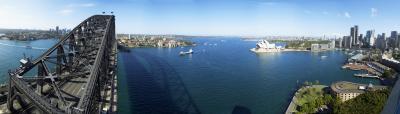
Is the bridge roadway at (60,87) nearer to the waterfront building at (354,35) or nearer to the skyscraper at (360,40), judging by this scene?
the waterfront building at (354,35)

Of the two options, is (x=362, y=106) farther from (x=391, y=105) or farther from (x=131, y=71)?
(x=131, y=71)

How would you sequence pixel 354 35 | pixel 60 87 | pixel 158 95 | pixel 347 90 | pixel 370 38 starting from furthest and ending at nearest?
pixel 370 38 → pixel 354 35 → pixel 347 90 → pixel 158 95 → pixel 60 87

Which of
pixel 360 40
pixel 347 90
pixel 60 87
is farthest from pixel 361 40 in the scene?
pixel 60 87

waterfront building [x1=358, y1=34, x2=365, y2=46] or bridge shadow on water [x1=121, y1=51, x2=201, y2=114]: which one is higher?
waterfront building [x1=358, y1=34, x2=365, y2=46]

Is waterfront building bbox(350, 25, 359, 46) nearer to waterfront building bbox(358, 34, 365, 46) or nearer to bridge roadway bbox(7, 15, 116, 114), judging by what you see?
waterfront building bbox(358, 34, 365, 46)

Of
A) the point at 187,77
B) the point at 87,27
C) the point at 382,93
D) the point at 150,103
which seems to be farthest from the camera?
the point at 187,77

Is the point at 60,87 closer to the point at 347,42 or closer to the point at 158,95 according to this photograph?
the point at 158,95

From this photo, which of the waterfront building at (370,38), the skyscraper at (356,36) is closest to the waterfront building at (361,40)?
the skyscraper at (356,36)

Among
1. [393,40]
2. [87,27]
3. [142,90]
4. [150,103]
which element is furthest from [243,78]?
[393,40]

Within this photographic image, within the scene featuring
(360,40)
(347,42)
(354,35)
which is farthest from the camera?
(354,35)

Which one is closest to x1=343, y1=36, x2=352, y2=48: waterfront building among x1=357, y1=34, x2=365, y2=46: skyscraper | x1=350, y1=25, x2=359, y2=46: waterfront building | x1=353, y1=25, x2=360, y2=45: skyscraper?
x1=350, y1=25, x2=359, y2=46: waterfront building

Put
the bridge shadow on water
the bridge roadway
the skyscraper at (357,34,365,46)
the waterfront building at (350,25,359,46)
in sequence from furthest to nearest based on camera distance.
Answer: the waterfront building at (350,25,359,46), the skyscraper at (357,34,365,46), the bridge shadow on water, the bridge roadway
